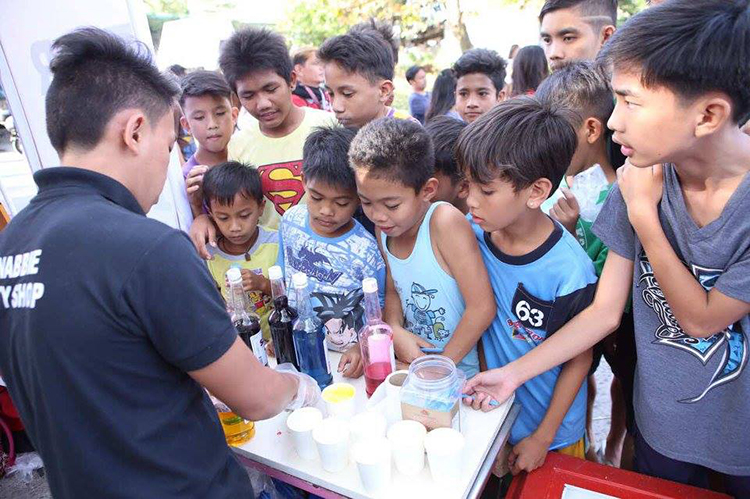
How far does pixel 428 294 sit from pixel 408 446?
1.95 feet

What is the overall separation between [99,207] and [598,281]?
4.25ft

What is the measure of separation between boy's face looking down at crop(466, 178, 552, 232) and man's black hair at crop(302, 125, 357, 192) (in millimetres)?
496

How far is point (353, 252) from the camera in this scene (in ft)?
5.68

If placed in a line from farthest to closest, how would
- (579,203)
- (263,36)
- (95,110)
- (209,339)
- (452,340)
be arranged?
(263,36), (579,203), (452,340), (95,110), (209,339)

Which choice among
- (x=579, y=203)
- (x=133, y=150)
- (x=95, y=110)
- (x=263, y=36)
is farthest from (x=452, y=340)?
(x=263, y=36)

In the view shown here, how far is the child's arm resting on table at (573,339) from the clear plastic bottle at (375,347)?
244 millimetres

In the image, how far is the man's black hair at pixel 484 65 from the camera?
3.20 metres

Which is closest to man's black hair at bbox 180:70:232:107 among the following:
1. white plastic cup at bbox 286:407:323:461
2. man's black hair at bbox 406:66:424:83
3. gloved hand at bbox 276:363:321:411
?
gloved hand at bbox 276:363:321:411

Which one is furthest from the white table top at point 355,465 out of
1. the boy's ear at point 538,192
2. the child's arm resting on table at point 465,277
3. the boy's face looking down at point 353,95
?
the boy's face looking down at point 353,95

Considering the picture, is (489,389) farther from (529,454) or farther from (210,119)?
(210,119)

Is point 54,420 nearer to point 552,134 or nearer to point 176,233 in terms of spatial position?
point 176,233

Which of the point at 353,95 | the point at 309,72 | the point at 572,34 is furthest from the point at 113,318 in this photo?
the point at 309,72

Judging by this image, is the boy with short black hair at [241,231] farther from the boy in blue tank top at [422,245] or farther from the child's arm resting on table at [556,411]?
the child's arm resting on table at [556,411]

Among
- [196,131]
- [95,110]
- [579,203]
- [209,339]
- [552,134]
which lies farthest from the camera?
[196,131]
